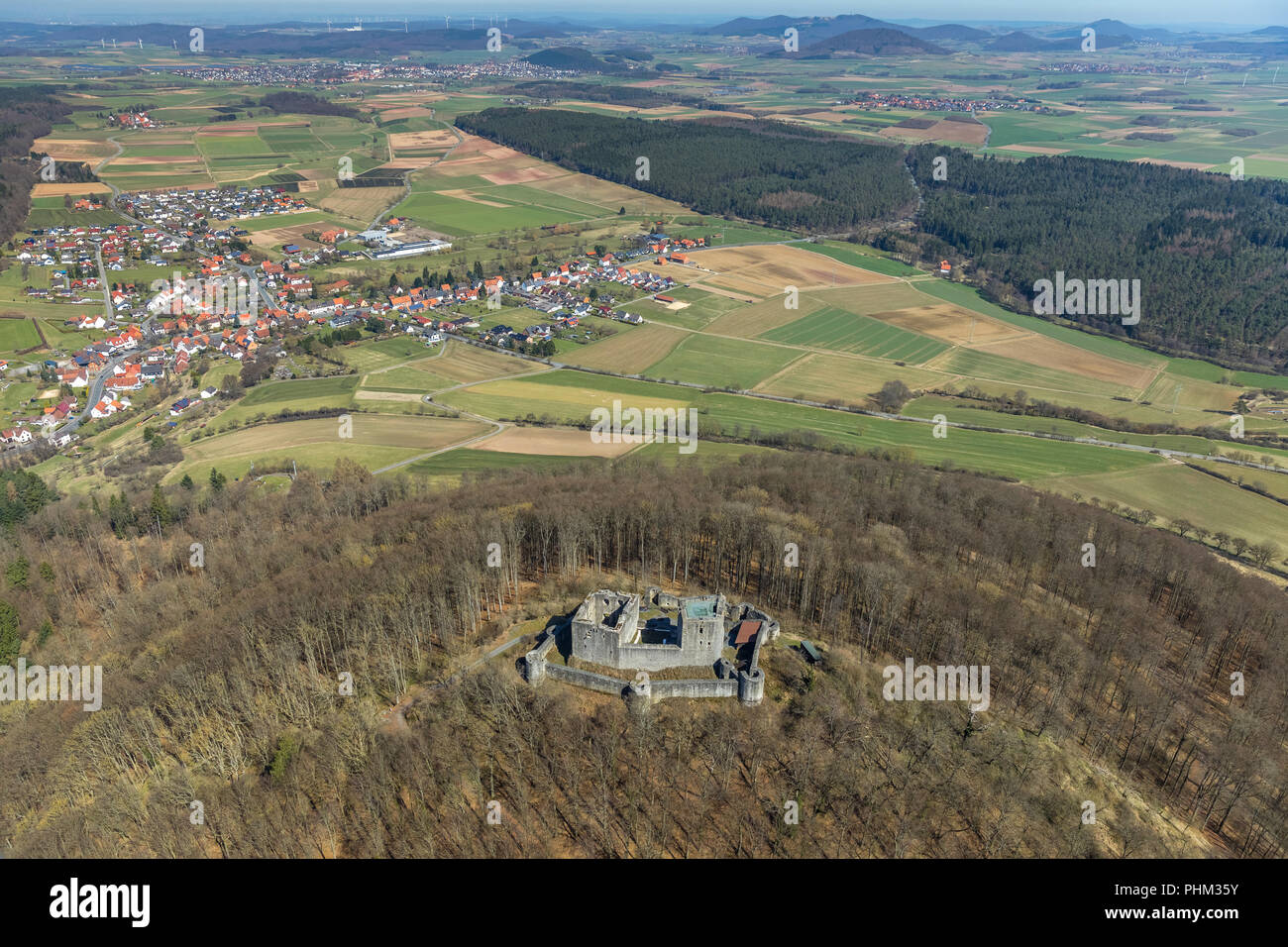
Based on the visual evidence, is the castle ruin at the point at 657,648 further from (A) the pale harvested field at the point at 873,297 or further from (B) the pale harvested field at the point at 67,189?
(B) the pale harvested field at the point at 67,189

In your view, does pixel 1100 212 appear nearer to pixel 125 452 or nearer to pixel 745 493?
pixel 745 493

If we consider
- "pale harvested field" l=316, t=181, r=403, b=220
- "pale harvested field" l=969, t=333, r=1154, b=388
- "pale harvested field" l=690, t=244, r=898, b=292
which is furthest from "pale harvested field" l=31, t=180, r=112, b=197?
"pale harvested field" l=969, t=333, r=1154, b=388

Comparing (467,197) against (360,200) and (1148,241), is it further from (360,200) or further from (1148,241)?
(1148,241)

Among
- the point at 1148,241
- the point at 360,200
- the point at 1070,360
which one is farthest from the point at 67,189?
the point at 1148,241

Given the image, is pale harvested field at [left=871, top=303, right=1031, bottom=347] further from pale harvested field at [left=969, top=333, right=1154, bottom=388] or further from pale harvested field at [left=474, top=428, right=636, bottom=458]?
pale harvested field at [left=474, top=428, right=636, bottom=458]

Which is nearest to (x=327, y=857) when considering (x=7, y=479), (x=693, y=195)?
(x=7, y=479)

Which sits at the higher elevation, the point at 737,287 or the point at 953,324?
the point at 737,287
